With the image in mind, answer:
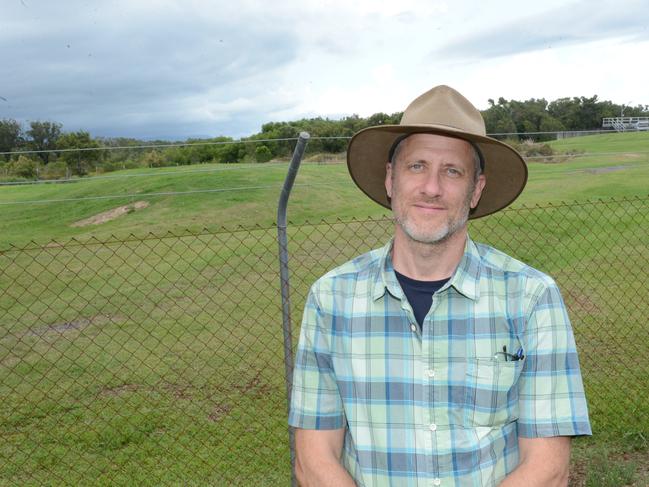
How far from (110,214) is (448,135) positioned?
742 inches

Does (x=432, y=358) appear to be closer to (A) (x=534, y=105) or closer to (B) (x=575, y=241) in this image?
(B) (x=575, y=241)

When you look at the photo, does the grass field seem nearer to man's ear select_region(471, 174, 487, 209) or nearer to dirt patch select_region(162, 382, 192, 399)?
dirt patch select_region(162, 382, 192, 399)

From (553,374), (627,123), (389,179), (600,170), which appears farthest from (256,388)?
(627,123)

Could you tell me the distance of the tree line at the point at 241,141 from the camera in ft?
37.6

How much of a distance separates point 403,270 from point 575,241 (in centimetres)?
1166

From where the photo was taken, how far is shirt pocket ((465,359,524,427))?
1.95 metres

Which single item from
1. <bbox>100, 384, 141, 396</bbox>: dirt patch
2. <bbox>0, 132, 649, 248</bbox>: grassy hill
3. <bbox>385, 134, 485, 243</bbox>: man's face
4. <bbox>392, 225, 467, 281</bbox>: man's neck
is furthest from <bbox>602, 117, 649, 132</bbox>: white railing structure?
<bbox>392, 225, 467, 281</bbox>: man's neck

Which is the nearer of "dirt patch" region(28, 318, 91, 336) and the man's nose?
the man's nose

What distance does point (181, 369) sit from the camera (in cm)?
722

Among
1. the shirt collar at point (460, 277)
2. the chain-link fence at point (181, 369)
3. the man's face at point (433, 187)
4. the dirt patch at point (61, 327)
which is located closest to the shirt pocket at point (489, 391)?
the shirt collar at point (460, 277)

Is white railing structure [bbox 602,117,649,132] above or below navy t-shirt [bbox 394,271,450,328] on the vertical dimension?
above

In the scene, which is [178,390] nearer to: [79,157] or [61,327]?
[61,327]

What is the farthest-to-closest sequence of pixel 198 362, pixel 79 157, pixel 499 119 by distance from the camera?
pixel 499 119, pixel 79 157, pixel 198 362

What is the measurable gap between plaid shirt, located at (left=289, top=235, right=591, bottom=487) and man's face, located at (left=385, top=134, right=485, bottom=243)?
133 millimetres
